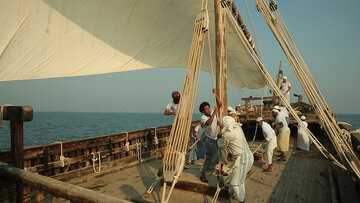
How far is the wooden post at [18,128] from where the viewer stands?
256 centimetres

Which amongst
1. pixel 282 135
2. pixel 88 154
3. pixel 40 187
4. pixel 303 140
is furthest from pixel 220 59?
pixel 303 140

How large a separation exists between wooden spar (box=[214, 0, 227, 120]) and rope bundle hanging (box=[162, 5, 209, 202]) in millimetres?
988

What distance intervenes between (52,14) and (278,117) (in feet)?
19.2

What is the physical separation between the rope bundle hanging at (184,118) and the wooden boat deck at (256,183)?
0.97m

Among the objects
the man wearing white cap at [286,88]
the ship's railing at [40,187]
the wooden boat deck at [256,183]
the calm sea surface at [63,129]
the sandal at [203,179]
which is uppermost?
the man wearing white cap at [286,88]

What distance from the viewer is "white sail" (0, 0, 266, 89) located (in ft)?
10.8

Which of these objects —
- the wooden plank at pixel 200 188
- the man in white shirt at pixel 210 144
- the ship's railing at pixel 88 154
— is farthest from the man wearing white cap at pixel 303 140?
the wooden plank at pixel 200 188

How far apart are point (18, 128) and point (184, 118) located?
2010 millimetres

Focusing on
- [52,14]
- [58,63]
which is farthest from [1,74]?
[52,14]

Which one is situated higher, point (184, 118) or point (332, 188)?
point (184, 118)

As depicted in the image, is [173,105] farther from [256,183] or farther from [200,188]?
[256,183]

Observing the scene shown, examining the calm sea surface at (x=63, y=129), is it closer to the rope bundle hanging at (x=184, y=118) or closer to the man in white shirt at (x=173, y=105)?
the man in white shirt at (x=173, y=105)

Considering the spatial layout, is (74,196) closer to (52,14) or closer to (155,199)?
(155,199)

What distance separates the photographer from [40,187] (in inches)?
90.6
